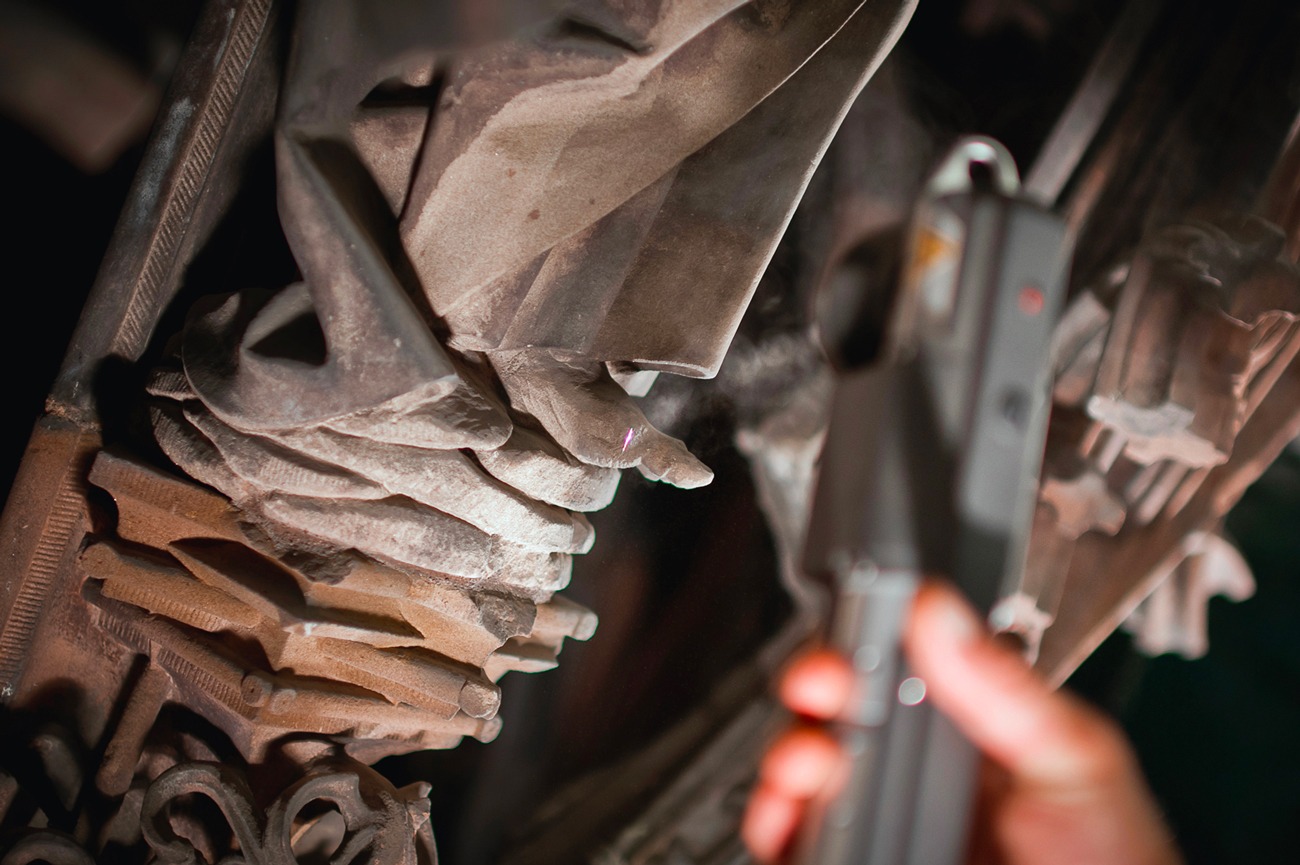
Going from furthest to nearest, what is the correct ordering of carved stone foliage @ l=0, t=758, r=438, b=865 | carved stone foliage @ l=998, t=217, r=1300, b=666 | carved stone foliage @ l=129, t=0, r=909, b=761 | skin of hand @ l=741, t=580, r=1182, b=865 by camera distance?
carved stone foliage @ l=998, t=217, r=1300, b=666 < carved stone foliage @ l=0, t=758, r=438, b=865 < carved stone foliage @ l=129, t=0, r=909, b=761 < skin of hand @ l=741, t=580, r=1182, b=865

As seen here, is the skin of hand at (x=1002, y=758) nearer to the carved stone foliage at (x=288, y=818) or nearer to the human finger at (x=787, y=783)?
the human finger at (x=787, y=783)

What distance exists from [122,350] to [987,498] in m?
0.76

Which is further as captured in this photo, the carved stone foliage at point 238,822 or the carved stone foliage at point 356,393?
the carved stone foliage at point 238,822

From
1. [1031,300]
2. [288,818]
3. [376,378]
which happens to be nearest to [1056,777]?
[1031,300]

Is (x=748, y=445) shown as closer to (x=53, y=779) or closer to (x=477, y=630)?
(x=477, y=630)

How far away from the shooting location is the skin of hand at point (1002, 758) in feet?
1.44

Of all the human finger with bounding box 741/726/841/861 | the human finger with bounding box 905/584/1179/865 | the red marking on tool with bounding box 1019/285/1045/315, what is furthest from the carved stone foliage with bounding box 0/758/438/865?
the red marking on tool with bounding box 1019/285/1045/315

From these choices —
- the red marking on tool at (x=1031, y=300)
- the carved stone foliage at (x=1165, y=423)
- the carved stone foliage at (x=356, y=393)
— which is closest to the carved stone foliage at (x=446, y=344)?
the carved stone foliage at (x=356, y=393)

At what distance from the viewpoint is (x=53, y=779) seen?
79 cm

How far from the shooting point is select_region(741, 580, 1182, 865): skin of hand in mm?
439

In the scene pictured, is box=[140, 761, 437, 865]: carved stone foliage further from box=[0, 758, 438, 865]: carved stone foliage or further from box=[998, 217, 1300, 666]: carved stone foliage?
box=[998, 217, 1300, 666]: carved stone foliage

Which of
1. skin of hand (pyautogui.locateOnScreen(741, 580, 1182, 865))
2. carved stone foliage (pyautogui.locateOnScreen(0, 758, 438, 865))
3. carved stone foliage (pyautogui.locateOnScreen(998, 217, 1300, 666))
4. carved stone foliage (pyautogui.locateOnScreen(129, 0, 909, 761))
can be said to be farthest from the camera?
carved stone foliage (pyautogui.locateOnScreen(998, 217, 1300, 666))

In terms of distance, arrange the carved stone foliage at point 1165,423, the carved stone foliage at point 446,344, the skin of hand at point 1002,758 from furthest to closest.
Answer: the carved stone foliage at point 1165,423 → the carved stone foliage at point 446,344 → the skin of hand at point 1002,758

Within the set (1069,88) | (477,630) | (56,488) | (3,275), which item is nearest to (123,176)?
(3,275)
